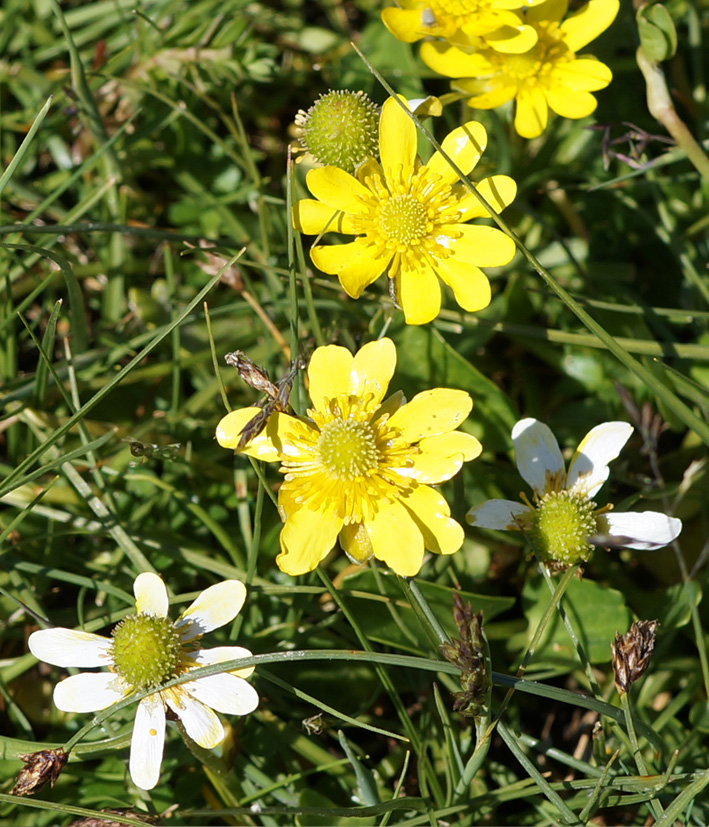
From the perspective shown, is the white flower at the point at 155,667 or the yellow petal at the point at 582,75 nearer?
the white flower at the point at 155,667

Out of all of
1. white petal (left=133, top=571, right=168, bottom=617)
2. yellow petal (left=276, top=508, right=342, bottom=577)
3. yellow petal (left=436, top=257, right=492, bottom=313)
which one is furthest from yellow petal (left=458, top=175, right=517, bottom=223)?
white petal (left=133, top=571, right=168, bottom=617)

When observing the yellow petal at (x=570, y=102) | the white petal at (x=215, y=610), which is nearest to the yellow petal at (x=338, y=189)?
the yellow petal at (x=570, y=102)

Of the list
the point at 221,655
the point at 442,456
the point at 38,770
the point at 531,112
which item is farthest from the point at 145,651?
the point at 531,112

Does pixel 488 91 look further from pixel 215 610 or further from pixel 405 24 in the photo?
pixel 215 610

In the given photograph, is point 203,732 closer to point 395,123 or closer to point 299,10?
point 395,123

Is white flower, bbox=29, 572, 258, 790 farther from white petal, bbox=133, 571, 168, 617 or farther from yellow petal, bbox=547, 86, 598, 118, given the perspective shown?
yellow petal, bbox=547, 86, 598, 118

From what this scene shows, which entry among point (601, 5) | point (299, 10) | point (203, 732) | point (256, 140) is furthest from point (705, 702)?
point (299, 10)

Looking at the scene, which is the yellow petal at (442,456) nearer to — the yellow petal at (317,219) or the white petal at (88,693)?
the yellow petal at (317,219)

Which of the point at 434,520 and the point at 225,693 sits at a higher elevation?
the point at 434,520
